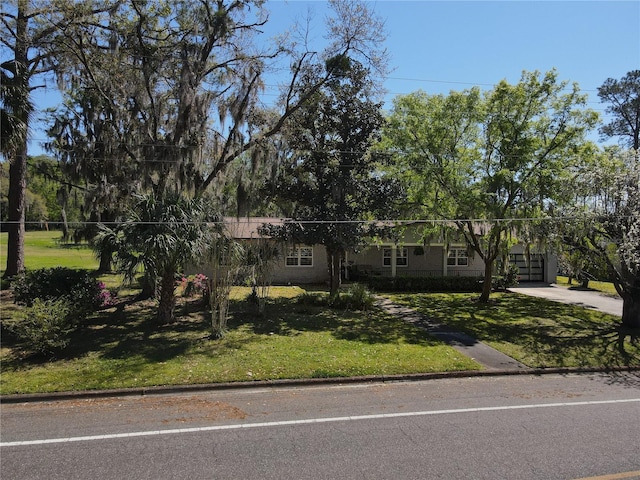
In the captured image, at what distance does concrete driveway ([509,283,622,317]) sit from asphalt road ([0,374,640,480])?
12319 millimetres

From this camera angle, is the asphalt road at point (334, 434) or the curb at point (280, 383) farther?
the curb at point (280, 383)

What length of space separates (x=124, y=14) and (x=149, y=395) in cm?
1339

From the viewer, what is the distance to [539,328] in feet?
46.8

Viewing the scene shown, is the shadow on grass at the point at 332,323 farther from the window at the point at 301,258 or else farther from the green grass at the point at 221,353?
the window at the point at 301,258

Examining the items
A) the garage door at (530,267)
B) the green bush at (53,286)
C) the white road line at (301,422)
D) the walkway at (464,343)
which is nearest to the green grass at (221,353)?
the walkway at (464,343)

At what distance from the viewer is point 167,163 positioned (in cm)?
1447

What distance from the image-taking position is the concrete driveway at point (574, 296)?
19.1 m

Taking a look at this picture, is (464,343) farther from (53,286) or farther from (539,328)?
(53,286)

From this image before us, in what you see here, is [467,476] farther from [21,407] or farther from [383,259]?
[383,259]

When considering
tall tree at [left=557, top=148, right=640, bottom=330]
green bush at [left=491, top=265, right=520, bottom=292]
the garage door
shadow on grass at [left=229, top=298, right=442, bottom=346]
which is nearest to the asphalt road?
shadow on grass at [left=229, top=298, right=442, bottom=346]

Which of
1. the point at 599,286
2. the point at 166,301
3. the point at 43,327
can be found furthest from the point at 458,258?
the point at 43,327

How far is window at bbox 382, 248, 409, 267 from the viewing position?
86.1 ft

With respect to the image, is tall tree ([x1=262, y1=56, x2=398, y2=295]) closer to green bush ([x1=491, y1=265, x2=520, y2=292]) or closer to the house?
the house

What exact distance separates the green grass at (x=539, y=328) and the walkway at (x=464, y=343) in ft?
1.12
